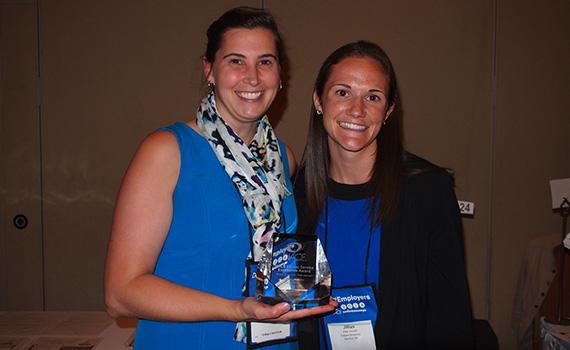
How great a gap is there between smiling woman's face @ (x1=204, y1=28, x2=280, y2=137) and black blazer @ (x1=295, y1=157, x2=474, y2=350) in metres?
0.63

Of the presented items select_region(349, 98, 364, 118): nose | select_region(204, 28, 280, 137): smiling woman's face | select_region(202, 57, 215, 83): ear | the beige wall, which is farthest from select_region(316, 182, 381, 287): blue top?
the beige wall

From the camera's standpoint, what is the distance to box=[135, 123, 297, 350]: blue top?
1.45m

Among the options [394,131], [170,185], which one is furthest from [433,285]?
[170,185]

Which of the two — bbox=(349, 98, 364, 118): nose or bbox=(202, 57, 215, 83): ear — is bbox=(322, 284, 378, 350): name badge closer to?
bbox=(349, 98, 364, 118): nose

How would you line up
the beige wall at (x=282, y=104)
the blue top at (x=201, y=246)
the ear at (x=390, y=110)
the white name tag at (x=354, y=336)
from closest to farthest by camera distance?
the blue top at (x=201, y=246)
the white name tag at (x=354, y=336)
the ear at (x=390, y=110)
the beige wall at (x=282, y=104)

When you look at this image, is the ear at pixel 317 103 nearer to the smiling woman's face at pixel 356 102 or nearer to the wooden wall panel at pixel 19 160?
the smiling woman's face at pixel 356 102

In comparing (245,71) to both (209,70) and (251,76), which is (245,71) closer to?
(251,76)

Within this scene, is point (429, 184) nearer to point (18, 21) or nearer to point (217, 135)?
point (217, 135)

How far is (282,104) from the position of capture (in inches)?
149

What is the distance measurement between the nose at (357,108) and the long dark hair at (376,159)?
148mm

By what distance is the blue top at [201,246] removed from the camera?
4.75ft

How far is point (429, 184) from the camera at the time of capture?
5.44 ft

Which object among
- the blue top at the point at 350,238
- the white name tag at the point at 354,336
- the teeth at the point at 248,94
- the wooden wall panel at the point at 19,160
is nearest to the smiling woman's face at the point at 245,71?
the teeth at the point at 248,94

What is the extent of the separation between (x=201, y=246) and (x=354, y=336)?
0.60 meters
